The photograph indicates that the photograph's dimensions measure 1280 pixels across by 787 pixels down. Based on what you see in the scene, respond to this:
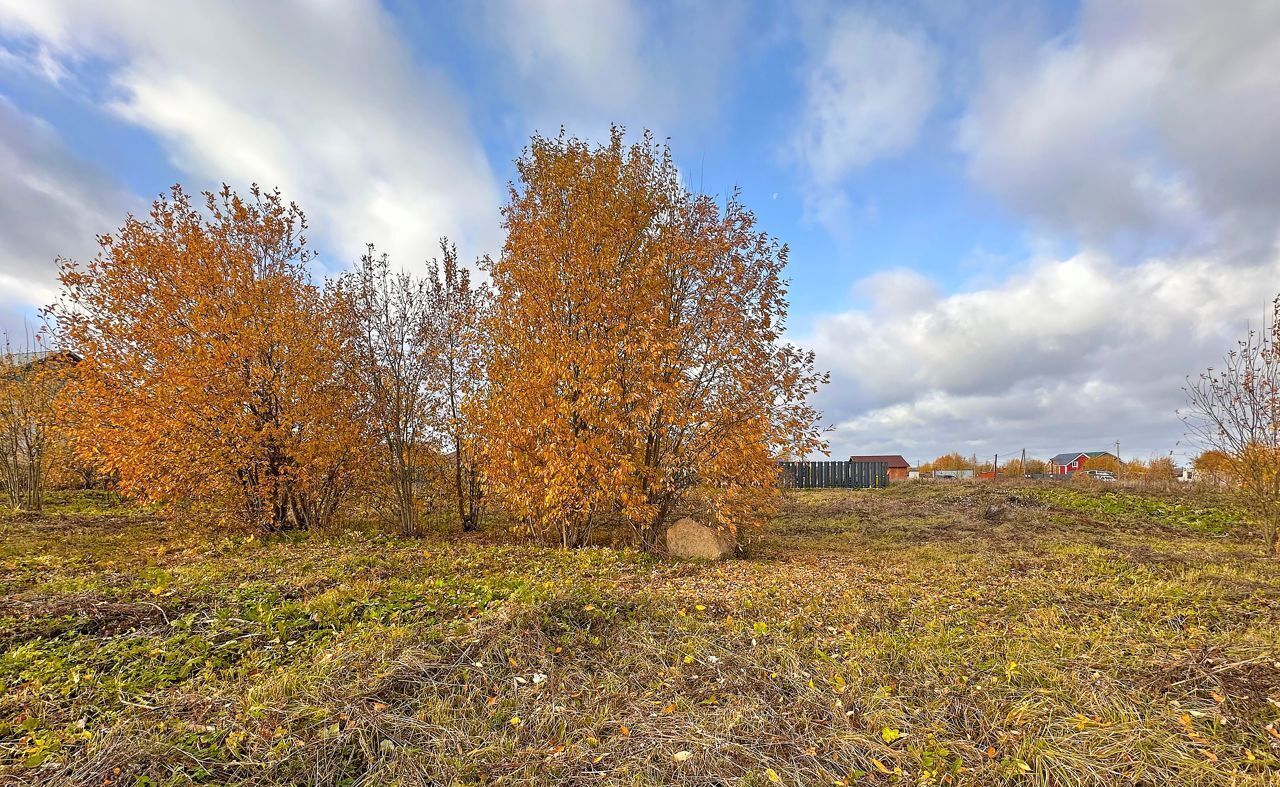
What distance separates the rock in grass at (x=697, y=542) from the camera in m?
8.23

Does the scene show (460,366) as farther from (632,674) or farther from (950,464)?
(950,464)

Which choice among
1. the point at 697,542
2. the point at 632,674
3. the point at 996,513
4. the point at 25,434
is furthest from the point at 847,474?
the point at 25,434

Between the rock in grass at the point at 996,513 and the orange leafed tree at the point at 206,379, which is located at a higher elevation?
the orange leafed tree at the point at 206,379

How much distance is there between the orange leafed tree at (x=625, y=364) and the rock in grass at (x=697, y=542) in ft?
1.05

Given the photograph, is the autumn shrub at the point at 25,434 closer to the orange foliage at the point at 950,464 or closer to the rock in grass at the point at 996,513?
the rock in grass at the point at 996,513

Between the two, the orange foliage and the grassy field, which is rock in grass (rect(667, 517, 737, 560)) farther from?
the orange foliage

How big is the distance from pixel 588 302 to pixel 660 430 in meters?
2.17

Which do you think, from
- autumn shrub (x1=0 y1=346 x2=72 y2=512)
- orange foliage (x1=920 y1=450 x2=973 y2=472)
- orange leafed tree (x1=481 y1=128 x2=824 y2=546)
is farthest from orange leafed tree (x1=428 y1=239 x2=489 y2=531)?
orange foliage (x1=920 y1=450 x2=973 y2=472)

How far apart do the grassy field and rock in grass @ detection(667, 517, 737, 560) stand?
6.35ft

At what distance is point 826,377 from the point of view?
26.9 ft

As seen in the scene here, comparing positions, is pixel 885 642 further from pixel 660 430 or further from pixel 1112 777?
pixel 660 430

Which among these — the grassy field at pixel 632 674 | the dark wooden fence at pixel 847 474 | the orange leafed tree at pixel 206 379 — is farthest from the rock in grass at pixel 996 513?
the orange leafed tree at pixel 206 379

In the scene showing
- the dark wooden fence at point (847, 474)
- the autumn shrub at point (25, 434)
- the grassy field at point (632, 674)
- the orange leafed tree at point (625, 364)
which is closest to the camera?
the grassy field at point (632, 674)

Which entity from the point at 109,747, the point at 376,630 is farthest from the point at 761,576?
the point at 109,747
